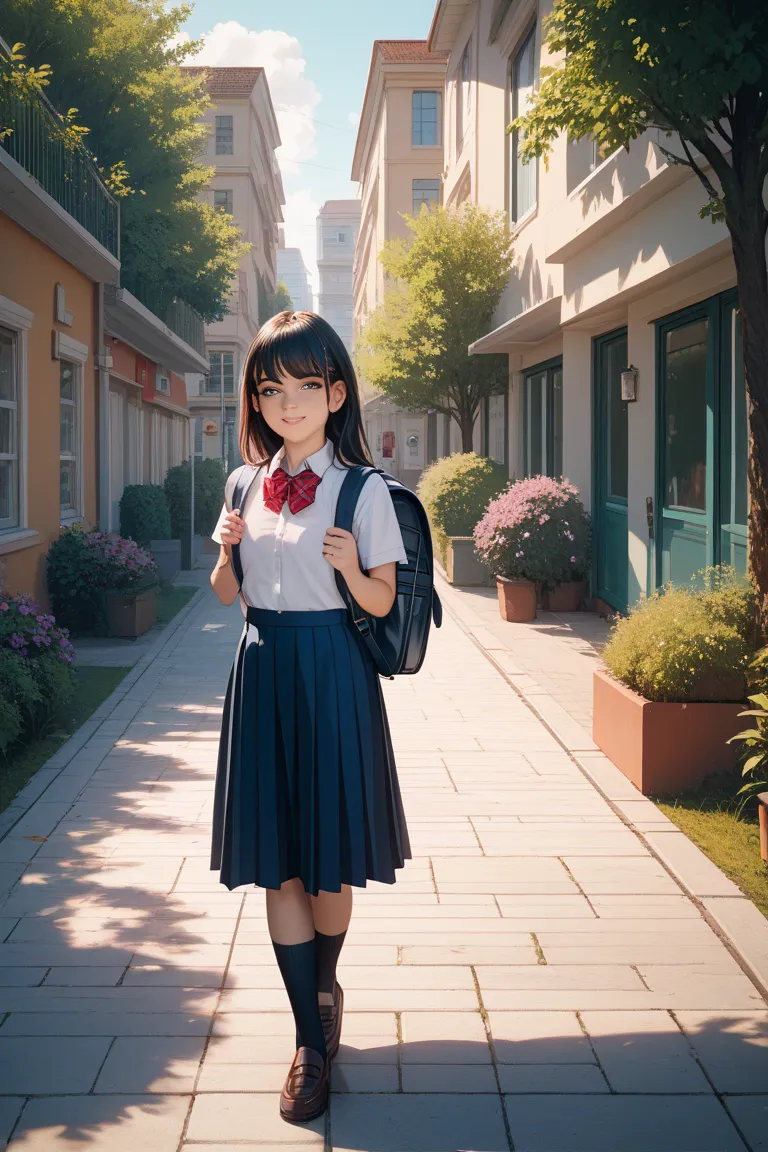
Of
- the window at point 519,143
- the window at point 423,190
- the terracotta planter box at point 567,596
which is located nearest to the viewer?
the terracotta planter box at point 567,596

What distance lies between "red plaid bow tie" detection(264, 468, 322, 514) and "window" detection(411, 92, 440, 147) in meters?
43.7

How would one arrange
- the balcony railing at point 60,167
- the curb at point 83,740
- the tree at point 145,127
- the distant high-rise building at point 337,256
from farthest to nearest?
the distant high-rise building at point 337,256
the tree at point 145,127
the balcony railing at point 60,167
the curb at point 83,740

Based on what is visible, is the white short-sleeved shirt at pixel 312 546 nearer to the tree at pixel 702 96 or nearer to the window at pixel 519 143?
the tree at pixel 702 96

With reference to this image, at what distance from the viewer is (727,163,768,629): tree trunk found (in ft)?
18.7

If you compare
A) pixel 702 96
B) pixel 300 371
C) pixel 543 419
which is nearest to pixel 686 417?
pixel 702 96

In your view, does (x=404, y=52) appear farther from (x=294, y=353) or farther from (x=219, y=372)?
(x=294, y=353)

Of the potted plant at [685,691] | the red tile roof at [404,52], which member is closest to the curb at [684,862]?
the potted plant at [685,691]

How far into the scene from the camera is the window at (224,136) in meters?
51.8

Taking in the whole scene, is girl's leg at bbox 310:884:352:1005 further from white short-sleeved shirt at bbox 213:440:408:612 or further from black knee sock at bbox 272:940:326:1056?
white short-sleeved shirt at bbox 213:440:408:612

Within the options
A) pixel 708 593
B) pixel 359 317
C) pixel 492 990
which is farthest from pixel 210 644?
pixel 359 317

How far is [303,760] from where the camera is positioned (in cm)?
318

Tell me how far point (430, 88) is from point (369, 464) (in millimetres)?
43989

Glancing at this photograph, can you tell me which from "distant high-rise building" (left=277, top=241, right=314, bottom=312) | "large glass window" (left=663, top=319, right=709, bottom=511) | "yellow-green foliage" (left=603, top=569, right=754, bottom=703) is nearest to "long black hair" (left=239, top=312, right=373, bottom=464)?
"yellow-green foliage" (left=603, top=569, right=754, bottom=703)

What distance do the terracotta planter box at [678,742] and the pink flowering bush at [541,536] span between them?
21.4 ft
